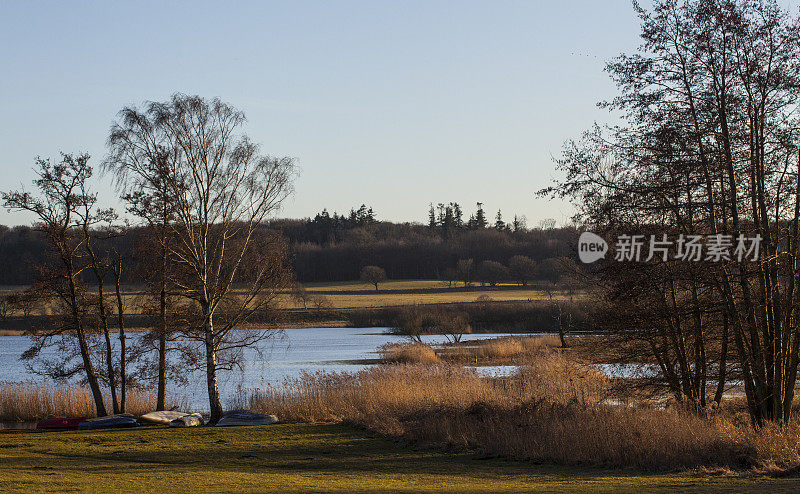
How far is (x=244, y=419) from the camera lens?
22.2m

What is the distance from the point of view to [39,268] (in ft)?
77.2

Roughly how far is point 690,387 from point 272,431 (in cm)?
1081

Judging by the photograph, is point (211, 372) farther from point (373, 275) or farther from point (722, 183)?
point (373, 275)

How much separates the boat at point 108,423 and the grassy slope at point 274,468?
105 cm

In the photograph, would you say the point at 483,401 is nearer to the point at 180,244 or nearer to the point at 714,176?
the point at 714,176

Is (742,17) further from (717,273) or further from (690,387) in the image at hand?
(690,387)

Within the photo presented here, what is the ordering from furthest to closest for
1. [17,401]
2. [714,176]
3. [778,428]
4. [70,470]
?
[17,401], [714,176], [778,428], [70,470]

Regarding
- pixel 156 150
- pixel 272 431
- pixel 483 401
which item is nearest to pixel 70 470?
pixel 272 431

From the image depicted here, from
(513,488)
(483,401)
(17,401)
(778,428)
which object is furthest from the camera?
(17,401)

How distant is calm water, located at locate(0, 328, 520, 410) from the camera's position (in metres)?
32.2

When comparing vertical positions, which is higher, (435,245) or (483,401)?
(435,245)

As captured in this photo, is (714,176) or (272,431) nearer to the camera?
(714,176)

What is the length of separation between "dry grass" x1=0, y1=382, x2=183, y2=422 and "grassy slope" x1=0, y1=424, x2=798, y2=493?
471 centimetres

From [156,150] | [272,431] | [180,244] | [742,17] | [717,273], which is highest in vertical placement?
[742,17]
